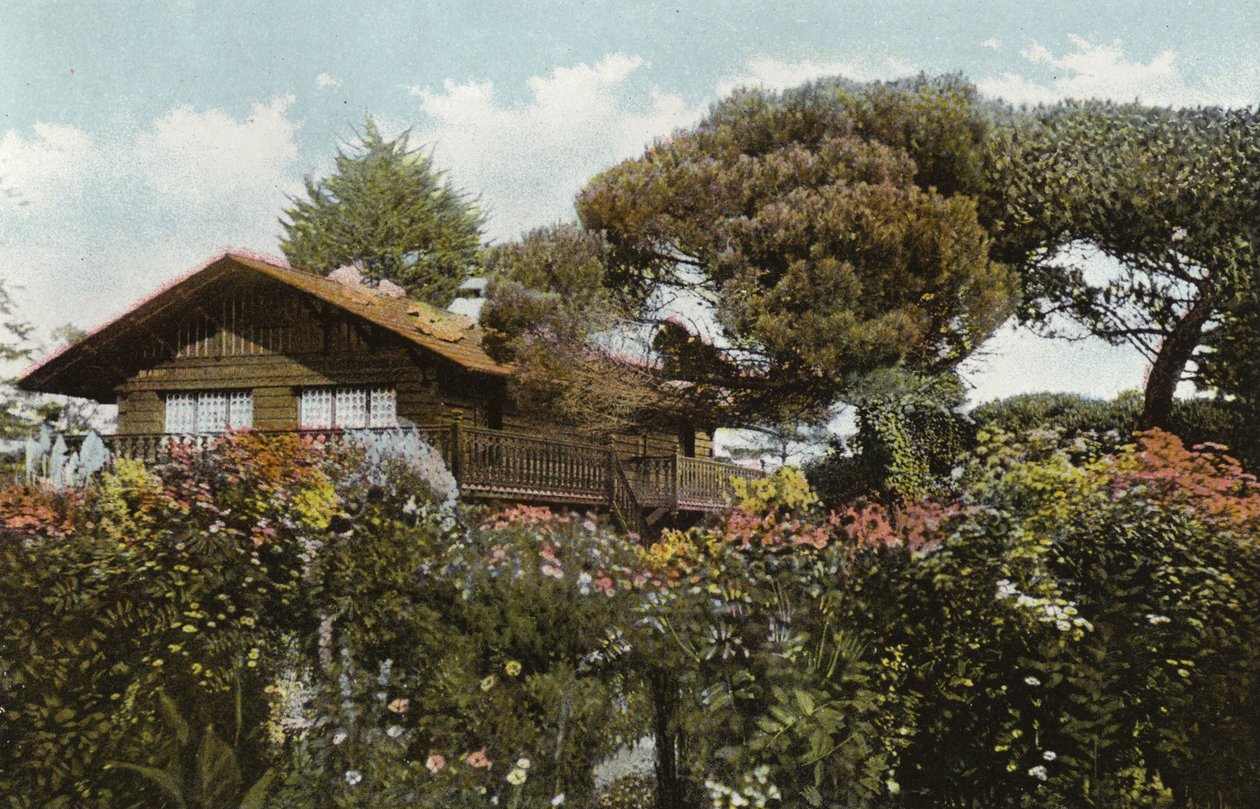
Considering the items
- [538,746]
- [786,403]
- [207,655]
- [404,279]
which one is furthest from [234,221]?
[404,279]

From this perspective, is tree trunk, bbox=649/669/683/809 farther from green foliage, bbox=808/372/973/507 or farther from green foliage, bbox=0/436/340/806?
green foliage, bbox=808/372/973/507

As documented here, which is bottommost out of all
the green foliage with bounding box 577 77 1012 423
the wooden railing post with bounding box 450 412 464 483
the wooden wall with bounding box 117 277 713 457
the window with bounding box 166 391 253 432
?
the wooden railing post with bounding box 450 412 464 483

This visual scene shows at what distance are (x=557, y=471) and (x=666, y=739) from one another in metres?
9.11

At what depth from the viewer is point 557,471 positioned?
1480cm

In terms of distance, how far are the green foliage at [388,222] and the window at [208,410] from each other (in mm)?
2154

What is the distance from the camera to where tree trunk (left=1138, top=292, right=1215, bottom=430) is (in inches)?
359

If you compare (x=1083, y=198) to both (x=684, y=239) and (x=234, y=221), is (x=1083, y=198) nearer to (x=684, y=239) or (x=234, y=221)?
(x=684, y=239)

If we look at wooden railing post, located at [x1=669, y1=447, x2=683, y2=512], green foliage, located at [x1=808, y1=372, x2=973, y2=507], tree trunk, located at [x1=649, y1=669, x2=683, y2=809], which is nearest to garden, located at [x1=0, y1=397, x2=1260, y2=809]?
tree trunk, located at [x1=649, y1=669, x2=683, y2=809]

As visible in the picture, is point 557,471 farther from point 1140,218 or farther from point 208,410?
point 1140,218

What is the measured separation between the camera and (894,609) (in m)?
5.65

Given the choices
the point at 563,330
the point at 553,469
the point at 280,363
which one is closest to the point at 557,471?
the point at 553,469

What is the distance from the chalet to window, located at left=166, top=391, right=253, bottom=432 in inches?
0.7

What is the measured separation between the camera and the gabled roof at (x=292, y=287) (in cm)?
1246

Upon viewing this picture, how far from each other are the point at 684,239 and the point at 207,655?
29.2ft
